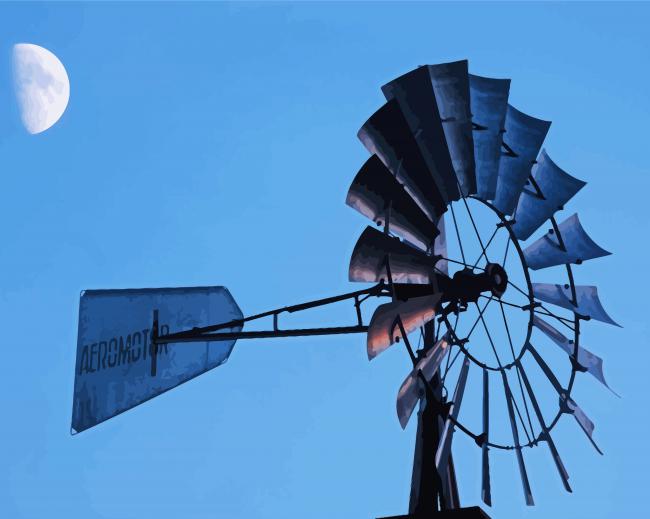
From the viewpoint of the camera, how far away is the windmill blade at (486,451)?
11.3 metres

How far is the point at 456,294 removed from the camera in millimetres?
11758

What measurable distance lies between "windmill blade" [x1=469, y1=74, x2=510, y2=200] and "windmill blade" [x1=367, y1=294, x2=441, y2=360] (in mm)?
1329

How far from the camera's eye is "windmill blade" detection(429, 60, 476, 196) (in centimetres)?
1126

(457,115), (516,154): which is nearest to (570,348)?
(516,154)

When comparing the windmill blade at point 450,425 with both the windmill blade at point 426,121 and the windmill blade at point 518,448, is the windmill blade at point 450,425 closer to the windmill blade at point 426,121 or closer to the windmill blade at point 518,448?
the windmill blade at point 518,448

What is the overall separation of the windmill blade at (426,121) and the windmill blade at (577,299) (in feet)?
4.57

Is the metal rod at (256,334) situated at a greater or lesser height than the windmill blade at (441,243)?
lesser

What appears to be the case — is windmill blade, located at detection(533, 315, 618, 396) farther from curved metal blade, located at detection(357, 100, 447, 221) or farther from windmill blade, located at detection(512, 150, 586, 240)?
curved metal blade, located at detection(357, 100, 447, 221)

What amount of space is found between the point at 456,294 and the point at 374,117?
191 cm

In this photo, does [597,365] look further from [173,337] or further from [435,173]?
[173,337]

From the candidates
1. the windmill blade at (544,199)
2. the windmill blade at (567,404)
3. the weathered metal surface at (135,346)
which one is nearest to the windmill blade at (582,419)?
the windmill blade at (567,404)

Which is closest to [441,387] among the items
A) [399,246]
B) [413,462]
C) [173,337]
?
[413,462]

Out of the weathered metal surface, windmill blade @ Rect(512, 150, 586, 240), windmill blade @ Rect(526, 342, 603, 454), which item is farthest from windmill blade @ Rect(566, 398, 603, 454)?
the weathered metal surface

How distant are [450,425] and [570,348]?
165 cm
